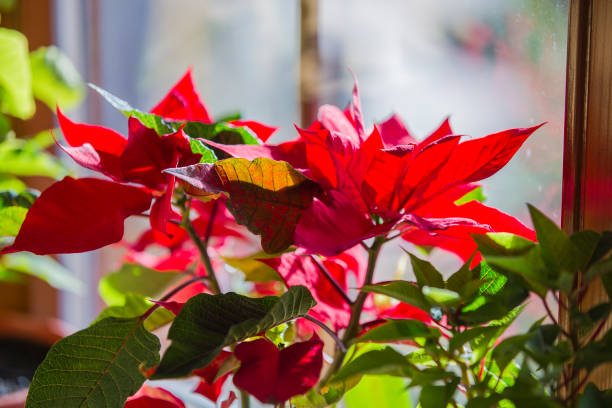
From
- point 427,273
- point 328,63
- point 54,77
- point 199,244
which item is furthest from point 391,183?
point 54,77

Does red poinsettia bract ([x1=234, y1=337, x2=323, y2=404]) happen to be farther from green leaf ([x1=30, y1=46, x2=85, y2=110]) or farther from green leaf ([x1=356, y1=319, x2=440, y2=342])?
green leaf ([x1=30, y1=46, x2=85, y2=110])

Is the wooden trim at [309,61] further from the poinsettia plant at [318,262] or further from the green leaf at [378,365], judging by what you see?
the green leaf at [378,365]

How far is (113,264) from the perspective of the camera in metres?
1.39

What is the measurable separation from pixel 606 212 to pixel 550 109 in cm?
16

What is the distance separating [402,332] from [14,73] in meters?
0.69

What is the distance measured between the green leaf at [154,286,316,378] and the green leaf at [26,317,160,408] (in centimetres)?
8

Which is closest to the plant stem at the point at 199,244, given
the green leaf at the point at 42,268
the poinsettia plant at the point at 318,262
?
the poinsettia plant at the point at 318,262

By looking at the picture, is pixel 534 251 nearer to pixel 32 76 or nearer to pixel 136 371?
pixel 136 371

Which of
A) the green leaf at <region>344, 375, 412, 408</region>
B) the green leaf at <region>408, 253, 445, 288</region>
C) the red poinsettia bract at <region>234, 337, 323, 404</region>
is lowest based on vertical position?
the green leaf at <region>344, 375, 412, 408</region>

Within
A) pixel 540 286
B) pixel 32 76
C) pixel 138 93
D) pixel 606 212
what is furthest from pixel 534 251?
pixel 138 93

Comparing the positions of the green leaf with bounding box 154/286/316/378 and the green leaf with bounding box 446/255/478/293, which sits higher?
the green leaf with bounding box 446/255/478/293

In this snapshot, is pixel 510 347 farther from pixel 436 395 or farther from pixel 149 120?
pixel 149 120

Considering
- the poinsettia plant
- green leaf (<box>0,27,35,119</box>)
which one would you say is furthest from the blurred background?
green leaf (<box>0,27,35,119</box>)

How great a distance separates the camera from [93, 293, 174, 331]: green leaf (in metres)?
0.46
